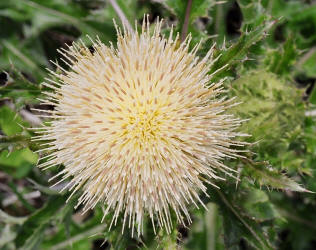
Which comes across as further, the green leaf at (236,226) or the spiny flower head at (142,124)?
the green leaf at (236,226)

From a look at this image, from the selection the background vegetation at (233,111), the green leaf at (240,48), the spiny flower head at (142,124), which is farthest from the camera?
the background vegetation at (233,111)

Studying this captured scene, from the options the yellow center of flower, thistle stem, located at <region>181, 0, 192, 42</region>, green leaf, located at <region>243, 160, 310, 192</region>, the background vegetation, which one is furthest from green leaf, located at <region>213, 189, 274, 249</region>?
thistle stem, located at <region>181, 0, 192, 42</region>

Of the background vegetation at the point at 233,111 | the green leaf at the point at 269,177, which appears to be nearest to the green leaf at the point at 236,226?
the background vegetation at the point at 233,111

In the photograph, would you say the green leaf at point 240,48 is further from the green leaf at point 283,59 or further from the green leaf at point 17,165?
the green leaf at point 17,165

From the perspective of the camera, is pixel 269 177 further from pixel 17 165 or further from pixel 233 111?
pixel 17 165

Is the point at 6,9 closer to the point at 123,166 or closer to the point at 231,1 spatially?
the point at 231,1

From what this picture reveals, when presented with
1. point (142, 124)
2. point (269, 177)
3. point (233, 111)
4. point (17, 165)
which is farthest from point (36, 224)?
point (269, 177)

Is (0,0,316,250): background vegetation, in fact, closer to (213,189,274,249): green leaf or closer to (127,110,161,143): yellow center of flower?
(213,189,274,249): green leaf

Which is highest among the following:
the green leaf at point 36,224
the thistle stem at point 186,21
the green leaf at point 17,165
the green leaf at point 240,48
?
the thistle stem at point 186,21
